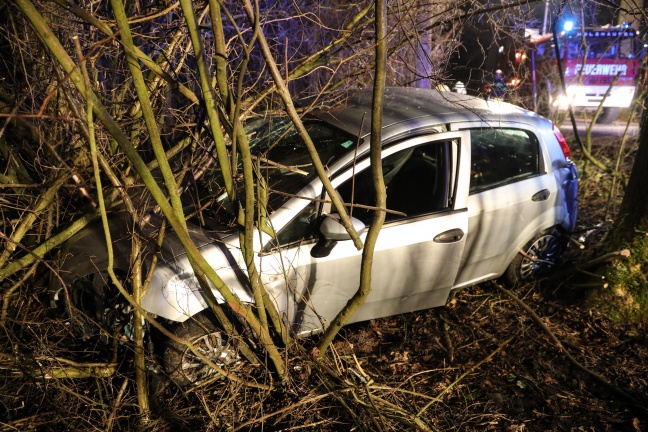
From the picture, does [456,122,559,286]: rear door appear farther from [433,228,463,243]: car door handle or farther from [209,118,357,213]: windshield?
[209,118,357,213]: windshield

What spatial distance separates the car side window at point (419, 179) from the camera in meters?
4.10

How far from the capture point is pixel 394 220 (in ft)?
12.9

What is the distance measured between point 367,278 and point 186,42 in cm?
196

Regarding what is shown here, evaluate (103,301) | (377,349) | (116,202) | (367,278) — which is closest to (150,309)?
(103,301)

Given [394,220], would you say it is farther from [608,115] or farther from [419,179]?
[608,115]

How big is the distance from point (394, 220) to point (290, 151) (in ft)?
2.93

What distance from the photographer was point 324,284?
376 cm

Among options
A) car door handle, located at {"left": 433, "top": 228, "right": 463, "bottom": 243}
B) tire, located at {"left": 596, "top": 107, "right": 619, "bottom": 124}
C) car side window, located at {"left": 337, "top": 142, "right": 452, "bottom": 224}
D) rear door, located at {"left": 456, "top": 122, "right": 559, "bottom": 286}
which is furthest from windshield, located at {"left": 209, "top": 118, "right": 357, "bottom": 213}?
tire, located at {"left": 596, "top": 107, "right": 619, "bottom": 124}

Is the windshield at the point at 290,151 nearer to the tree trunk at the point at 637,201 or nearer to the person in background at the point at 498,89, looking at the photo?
the person in background at the point at 498,89

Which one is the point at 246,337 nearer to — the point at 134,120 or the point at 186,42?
the point at 134,120

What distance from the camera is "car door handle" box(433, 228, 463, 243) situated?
13.3 feet

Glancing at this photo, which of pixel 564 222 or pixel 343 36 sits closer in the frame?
pixel 343 36

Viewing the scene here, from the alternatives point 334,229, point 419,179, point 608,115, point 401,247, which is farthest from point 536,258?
point 608,115

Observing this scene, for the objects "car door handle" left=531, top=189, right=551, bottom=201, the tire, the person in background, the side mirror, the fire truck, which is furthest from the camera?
the tire
